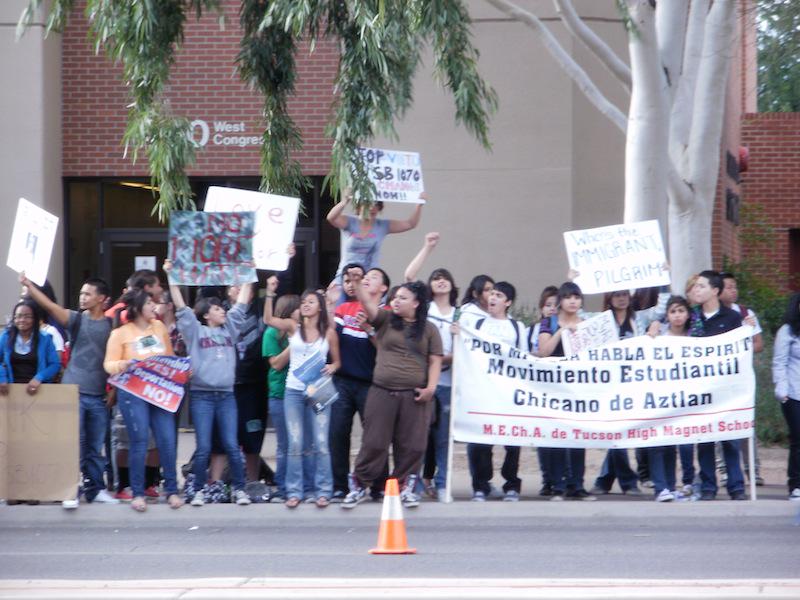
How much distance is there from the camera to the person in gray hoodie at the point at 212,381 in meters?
10.4

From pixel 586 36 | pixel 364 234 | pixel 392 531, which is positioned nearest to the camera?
pixel 392 531

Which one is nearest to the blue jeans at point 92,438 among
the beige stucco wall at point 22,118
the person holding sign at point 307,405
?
the person holding sign at point 307,405

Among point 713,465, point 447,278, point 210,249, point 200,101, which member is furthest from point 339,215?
point 200,101

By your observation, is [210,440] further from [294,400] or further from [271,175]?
[271,175]

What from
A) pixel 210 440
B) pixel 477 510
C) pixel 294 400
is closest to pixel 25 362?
pixel 210 440

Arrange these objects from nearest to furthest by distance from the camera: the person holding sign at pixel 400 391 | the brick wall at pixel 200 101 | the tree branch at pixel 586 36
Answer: the person holding sign at pixel 400 391 → the tree branch at pixel 586 36 → the brick wall at pixel 200 101

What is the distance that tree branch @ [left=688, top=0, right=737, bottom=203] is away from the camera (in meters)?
13.5

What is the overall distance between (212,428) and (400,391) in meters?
1.70

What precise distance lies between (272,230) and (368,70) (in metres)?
1.70

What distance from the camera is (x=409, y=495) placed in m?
10.3

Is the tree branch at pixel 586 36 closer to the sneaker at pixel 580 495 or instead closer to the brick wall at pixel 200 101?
the brick wall at pixel 200 101

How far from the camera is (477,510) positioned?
10328 millimetres

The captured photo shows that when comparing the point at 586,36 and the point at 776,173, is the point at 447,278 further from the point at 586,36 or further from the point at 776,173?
the point at 776,173

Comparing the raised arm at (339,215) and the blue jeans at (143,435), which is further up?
the raised arm at (339,215)
